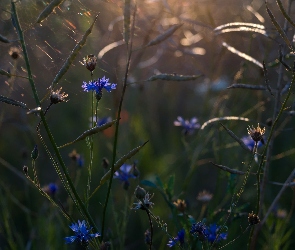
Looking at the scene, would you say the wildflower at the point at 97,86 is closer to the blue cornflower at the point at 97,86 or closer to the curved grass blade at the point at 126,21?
the blue cornflower at the point at 97,86

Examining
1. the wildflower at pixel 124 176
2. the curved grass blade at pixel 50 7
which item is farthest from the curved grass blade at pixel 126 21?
the wildflower at pixel 124 176

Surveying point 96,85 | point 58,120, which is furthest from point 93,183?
point 96,85

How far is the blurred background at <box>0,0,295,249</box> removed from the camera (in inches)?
89.4

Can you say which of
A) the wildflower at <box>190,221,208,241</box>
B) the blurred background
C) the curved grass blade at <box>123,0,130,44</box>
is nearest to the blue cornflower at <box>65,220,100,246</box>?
the wildflower at <box>190,221,208,241</box>

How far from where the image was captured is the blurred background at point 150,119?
2.27 m

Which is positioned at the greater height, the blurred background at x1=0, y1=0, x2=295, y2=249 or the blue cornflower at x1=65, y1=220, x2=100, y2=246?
the blurred background at x1=0, y1=0, x2=295, y2=249

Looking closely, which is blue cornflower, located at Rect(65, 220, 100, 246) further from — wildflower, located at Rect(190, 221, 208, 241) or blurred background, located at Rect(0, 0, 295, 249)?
blurred background, located at Rect(0, 0, 295, 249)

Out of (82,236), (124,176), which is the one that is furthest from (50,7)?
(124,176)

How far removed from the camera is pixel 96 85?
1.28m

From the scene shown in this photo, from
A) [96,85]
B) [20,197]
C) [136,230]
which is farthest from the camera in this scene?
[20,197]

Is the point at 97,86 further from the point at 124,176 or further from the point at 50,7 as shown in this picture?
the point at 124,176

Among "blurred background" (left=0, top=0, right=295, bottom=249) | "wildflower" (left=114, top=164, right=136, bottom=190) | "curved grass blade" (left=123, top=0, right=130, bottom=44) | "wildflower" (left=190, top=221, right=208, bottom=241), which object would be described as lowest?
"wildflower" (left=190, top=221, right=208, bottom=241)

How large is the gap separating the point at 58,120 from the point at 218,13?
5.08 ft

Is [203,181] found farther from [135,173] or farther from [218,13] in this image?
[135,173]
